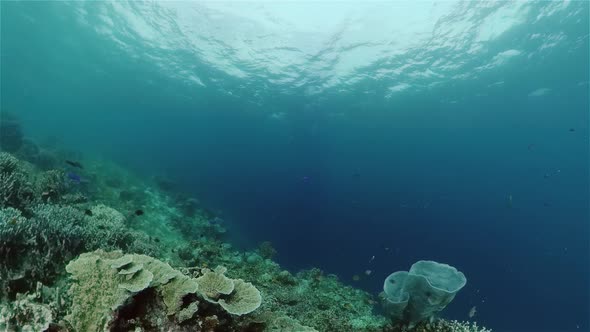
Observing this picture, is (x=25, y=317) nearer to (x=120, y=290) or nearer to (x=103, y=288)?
(x=103, y=288)

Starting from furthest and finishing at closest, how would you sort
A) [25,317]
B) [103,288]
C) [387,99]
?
[387,99] < [103,288] < [25,317]

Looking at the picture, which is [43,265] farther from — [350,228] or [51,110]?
[51,110]

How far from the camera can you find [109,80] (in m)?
54.7

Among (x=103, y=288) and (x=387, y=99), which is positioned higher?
(x=387, y=99)

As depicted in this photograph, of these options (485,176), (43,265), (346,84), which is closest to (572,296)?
(485,176)

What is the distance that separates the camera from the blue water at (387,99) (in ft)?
69.3

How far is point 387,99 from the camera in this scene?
32125 millimetres

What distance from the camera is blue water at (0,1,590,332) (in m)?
21.1

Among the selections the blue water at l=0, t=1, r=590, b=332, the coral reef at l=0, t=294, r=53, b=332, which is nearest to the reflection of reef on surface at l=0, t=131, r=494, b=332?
the coral reef at l=0, t=294, r=53, b=332

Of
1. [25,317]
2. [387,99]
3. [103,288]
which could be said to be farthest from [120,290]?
[387,99]

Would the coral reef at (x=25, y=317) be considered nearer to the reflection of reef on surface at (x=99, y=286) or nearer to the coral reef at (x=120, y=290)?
the reflection of reef on surface at (x=99, y=286)

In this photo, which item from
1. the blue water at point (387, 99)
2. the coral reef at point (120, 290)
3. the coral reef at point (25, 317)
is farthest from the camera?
the blue water at point (387, 99)

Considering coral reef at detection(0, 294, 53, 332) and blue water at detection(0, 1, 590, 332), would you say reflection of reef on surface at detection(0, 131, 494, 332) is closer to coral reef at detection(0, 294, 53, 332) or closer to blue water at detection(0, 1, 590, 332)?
coral reef at detection(0, 294, 53, 332)

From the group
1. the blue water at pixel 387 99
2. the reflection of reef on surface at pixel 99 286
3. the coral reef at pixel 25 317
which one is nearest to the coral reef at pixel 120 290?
the reflection of reef on surface at pixel 99 286
